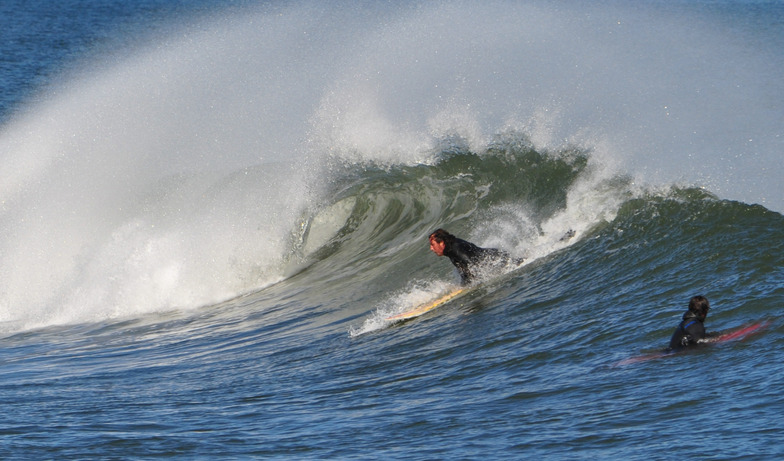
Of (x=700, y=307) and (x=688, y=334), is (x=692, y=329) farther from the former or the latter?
(x=700, y=307)

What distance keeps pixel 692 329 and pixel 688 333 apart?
0.04m

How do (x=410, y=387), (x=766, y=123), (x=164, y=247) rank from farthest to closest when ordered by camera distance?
(x=766, y=123)
(x=164, y=247)
(x=410, y=387)

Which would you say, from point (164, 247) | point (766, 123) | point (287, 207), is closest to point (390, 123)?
point (287, 207)

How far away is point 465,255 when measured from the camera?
10.5 m

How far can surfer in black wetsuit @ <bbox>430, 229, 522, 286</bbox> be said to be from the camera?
10.2 m

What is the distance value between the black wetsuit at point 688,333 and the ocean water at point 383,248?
0.12m

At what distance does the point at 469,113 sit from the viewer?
1555 centimetres

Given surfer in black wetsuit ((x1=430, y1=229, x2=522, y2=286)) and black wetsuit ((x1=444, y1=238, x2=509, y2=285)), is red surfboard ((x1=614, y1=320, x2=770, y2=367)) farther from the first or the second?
black wetsuit ((x1=444, y1=238, x2=509, y2=285))

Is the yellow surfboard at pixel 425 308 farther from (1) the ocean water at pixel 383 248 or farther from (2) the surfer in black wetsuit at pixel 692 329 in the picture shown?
(2) the surfer in black wetsuit at pixel 692 329

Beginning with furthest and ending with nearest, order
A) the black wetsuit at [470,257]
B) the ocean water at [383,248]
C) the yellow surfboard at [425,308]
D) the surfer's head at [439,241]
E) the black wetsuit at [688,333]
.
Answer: the black wetsuit at [470,257] < the surfer's head at [439,241] < the yellow surfboard at [425,308] < the black wetsuit at [688,333] < the ocean water at [383,248]

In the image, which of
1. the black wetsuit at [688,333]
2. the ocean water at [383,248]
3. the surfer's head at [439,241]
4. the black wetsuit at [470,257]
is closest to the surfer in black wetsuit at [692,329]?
the black wetsuit at [688,333]

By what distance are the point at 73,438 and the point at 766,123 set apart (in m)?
22.1

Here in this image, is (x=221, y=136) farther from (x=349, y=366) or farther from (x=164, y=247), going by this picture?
(x=349, y=366)

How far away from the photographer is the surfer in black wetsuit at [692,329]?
6930 millimetres
